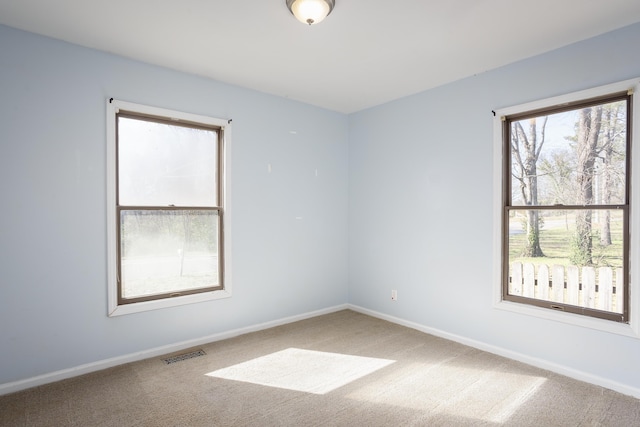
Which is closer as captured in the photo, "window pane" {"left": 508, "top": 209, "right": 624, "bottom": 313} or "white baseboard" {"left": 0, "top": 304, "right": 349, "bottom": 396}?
"white baseboard" {"left": 0, "top": 304, "right": 349, "bottom": 396}

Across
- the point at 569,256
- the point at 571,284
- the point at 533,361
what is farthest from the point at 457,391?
the point at 569,256

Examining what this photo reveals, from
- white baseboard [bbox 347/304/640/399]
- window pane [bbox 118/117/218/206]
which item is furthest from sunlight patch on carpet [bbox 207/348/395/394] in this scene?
window pane [bbox 118/117/218/206]

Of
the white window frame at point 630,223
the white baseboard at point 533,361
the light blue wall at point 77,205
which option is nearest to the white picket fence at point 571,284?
the white window frame at point 630,223

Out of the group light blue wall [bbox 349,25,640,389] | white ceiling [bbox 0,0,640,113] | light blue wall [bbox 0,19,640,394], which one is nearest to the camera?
white ceiling [bbox 0,0,640,113]

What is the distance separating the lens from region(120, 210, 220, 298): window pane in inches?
126

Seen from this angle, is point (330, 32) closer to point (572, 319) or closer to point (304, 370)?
point (304, 370)

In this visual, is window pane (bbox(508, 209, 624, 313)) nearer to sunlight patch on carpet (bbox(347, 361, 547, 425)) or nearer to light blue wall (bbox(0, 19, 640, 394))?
light blue wall (bbox(0, 19, 640, 394))

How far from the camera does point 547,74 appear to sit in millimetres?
3004

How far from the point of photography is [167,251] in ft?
11.2

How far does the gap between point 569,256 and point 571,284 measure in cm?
23

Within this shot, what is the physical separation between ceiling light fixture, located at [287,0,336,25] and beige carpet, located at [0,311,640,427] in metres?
2.63

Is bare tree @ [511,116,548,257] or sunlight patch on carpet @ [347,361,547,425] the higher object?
bare tree @ [511,116,548,257]

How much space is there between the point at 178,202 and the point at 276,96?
1.67m

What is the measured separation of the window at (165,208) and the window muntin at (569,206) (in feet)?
9.39
